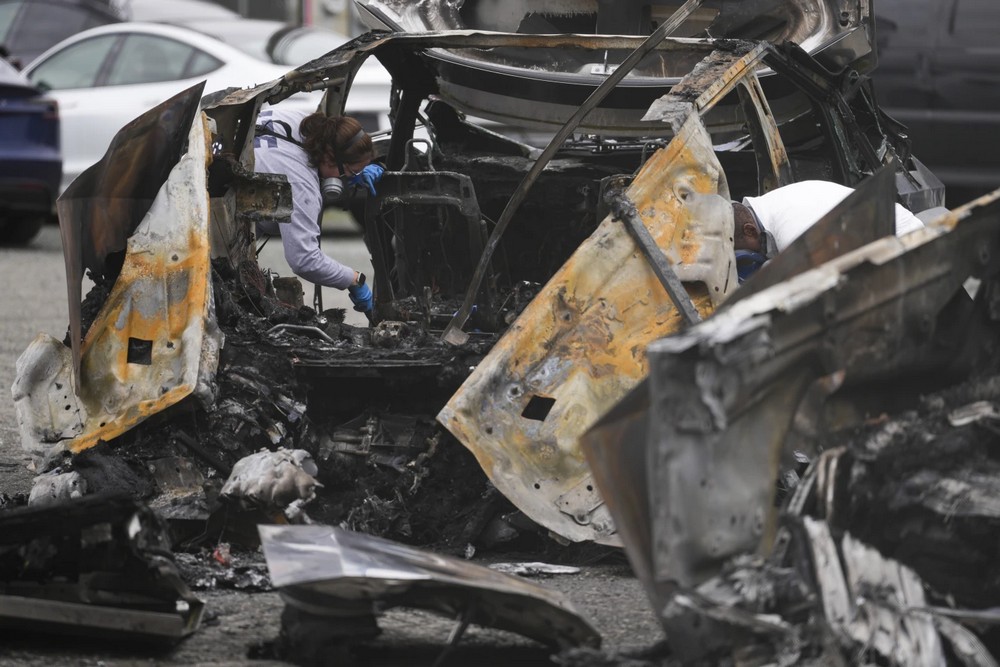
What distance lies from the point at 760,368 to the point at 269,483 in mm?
1945

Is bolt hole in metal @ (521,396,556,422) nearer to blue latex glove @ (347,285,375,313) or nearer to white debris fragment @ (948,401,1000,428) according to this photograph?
white debris fragment @ (948,401,1000,428)

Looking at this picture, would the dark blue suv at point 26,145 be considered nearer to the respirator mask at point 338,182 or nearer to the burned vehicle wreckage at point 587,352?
the burned vehicle wreckage at point 587,352

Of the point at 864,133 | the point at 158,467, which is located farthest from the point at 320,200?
the point at 864,133

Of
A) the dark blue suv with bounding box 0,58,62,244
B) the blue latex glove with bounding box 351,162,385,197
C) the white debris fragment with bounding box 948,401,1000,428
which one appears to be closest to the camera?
the white debris fragment with bounding box 948,401,1000,428

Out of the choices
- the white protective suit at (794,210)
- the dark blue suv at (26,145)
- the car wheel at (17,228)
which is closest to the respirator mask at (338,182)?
the white protective suit at (794,210)

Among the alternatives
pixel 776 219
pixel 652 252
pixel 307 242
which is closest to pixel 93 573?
pixel 652 252

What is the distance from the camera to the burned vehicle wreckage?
3232mm

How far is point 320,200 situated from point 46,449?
179 cm

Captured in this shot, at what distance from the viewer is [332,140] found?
6.12 m

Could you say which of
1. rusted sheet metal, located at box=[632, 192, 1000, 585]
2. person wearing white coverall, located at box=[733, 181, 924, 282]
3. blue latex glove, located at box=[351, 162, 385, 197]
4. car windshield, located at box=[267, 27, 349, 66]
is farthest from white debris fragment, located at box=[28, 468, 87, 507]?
car windshield, located at box=[267, 27, 349, 66]

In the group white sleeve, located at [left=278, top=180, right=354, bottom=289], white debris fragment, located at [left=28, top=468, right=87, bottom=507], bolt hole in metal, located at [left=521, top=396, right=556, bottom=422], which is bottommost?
white debris fragment, located at [left=28, top=468, right=87, bottom=507]

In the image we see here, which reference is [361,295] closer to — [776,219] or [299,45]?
[776,219]

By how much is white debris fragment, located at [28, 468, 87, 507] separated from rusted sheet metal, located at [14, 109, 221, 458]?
164 millimetres

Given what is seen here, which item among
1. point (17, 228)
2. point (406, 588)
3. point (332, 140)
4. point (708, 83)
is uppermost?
point (708, 83)
